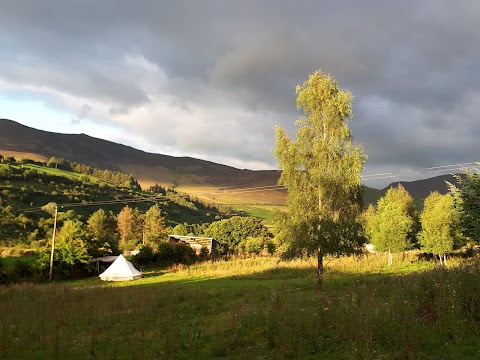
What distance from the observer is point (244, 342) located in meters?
8.59

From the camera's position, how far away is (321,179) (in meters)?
20.5

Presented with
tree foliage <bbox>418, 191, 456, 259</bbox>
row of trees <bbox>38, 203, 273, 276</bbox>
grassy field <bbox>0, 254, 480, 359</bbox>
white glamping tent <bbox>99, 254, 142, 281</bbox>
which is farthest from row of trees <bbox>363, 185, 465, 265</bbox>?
row of trees <bbox>38, 203, 273, 276</bbox>

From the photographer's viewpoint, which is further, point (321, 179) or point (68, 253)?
point (68, 253)

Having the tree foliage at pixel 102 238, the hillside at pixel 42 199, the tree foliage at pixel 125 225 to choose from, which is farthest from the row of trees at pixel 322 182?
the tree foliage at pixel 125 225

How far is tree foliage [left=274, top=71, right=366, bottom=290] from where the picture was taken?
20172mm

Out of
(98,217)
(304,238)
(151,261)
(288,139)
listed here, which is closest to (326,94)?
(288,139)

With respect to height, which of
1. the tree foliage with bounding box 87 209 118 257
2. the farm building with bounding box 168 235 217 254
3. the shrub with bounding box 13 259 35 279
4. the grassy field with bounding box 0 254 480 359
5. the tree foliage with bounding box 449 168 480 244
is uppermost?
the tree foliage with bounding box 449 168 480 244

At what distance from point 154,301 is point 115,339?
6790 mm

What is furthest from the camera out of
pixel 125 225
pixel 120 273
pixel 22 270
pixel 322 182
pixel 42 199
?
pixel 42 199

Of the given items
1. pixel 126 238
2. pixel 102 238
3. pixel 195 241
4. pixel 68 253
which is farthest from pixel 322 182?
pixel 126 238

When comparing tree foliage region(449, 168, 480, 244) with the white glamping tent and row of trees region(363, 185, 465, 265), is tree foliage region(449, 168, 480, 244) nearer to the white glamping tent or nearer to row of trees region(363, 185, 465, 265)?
row of trees region(363, 185, 465, 265)

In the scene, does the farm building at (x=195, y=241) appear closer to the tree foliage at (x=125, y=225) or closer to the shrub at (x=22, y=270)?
the tree foliage at (x=125, y=225)

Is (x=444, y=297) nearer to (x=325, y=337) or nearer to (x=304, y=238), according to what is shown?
(x=325, y=337)

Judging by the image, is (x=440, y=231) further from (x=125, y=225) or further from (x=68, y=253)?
(x=125, y=225)
